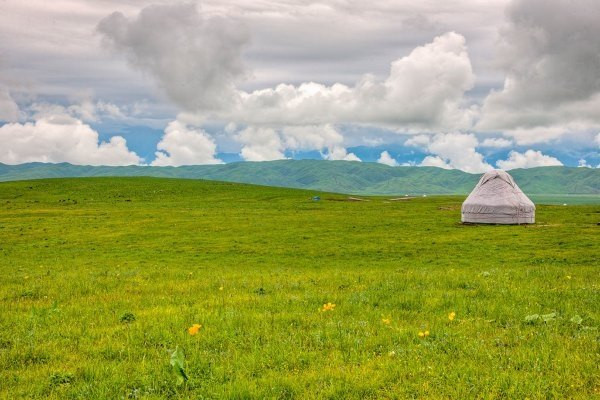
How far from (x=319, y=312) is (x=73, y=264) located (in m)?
25.3

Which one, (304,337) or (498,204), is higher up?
(498,204)

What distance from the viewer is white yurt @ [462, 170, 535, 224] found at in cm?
5828

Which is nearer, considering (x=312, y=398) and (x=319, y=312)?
(x=312, y=398)

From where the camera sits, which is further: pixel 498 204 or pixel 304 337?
pixel 498 204

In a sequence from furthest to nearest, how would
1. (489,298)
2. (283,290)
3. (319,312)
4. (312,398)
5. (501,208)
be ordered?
1. (501,208)
2. (283,290)
3. (489,298)
4. (319,312)
5. (312,398)

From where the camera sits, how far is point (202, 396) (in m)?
Result: 6.48

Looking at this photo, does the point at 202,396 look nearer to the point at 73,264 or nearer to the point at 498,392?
the point at 498,392

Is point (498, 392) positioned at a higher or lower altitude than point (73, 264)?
higher

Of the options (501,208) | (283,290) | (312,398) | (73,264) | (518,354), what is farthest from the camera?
(501,208)

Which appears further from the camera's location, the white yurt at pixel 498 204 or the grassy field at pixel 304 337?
the white yurt at pixel 498 204

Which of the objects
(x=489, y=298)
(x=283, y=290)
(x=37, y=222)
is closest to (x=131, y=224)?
(x=37, y=222)

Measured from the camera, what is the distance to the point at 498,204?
192 feet

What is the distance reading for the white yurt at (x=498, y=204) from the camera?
5828cm

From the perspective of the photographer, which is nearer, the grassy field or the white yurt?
the grassy field
